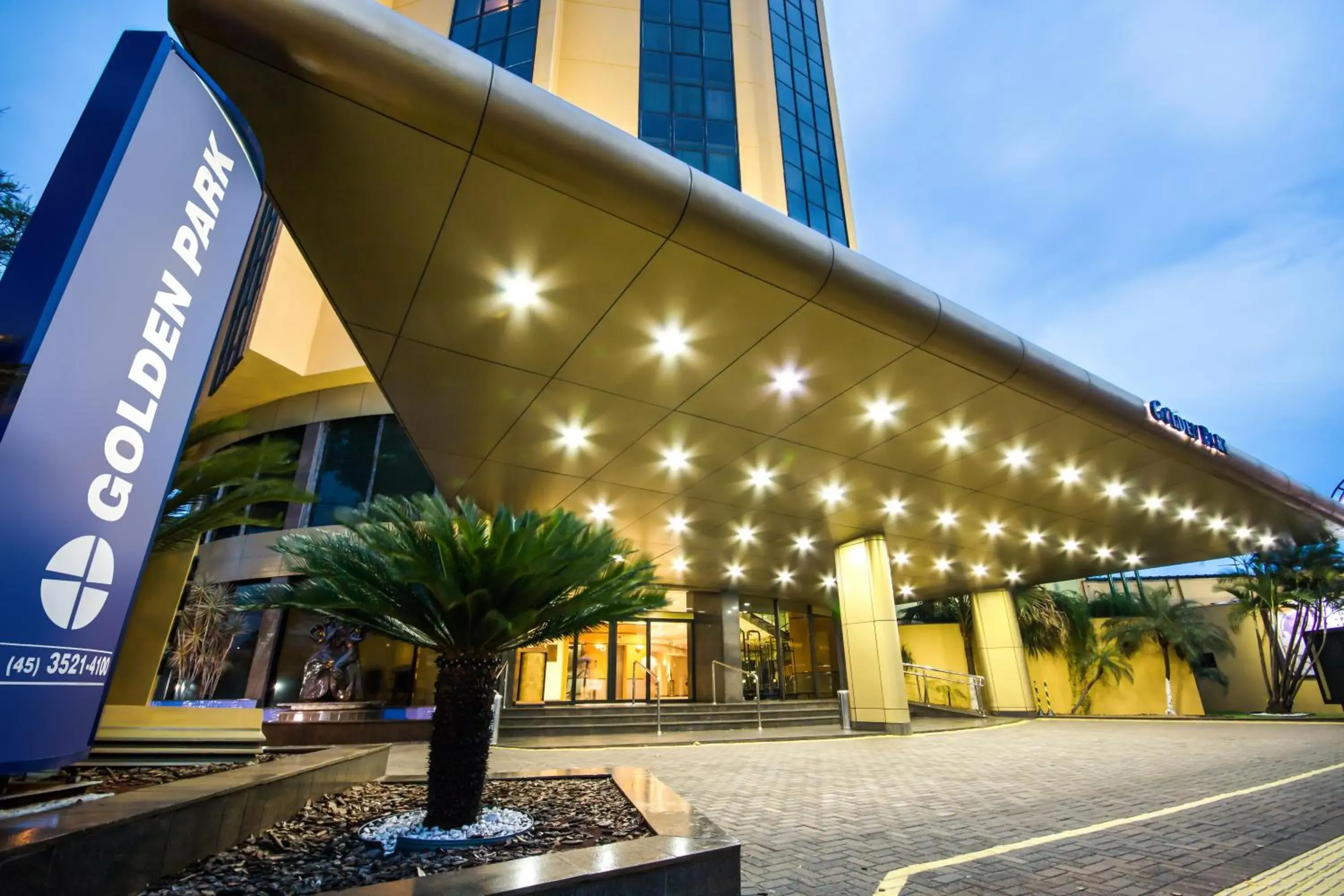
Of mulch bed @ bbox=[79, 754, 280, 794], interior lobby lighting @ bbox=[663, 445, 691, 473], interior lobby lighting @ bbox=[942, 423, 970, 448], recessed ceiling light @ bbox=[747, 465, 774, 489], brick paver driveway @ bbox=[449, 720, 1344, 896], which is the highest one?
interior lobby lighting @ bbox=[942, 423, 970, 448]

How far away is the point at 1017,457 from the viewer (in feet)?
35.7

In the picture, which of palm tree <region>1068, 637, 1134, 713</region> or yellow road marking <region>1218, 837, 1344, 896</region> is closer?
yellow road marking <region>1218, 837, 1344, 896</region>

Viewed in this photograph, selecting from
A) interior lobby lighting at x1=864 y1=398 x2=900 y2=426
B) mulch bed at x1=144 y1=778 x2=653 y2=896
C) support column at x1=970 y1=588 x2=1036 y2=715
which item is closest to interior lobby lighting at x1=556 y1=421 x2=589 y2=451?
interior lobby lighting at x1=864 y1=398 x2=900 y2=426

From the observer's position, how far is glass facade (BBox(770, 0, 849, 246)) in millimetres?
22734

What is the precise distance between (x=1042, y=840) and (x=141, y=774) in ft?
24.2

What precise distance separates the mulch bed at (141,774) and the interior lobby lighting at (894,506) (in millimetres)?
11451

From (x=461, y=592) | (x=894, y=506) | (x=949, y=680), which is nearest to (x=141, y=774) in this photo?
(x=461, y=592)

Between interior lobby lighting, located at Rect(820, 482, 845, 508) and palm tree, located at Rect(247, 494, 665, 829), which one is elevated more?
interior lobby lighting, located at Rect(820, 482, 845, 508)

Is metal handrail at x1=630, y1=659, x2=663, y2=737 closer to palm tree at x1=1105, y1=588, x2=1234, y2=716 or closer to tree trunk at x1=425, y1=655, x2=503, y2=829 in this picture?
tree trunk at x1=425, y1=655, x2=503, y2=829

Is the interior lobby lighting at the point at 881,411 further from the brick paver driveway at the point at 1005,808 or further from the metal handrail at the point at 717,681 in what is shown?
the metal handrail at the point at 717,681

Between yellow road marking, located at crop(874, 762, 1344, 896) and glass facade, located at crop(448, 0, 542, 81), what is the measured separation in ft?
75.1

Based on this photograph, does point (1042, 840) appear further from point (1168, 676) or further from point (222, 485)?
point (1168, 676)

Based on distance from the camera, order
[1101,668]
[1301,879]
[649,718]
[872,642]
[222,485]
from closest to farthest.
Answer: [1301,879], [222,485], [872,642], [649,718], [1101,668]

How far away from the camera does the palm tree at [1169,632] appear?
22781mm
